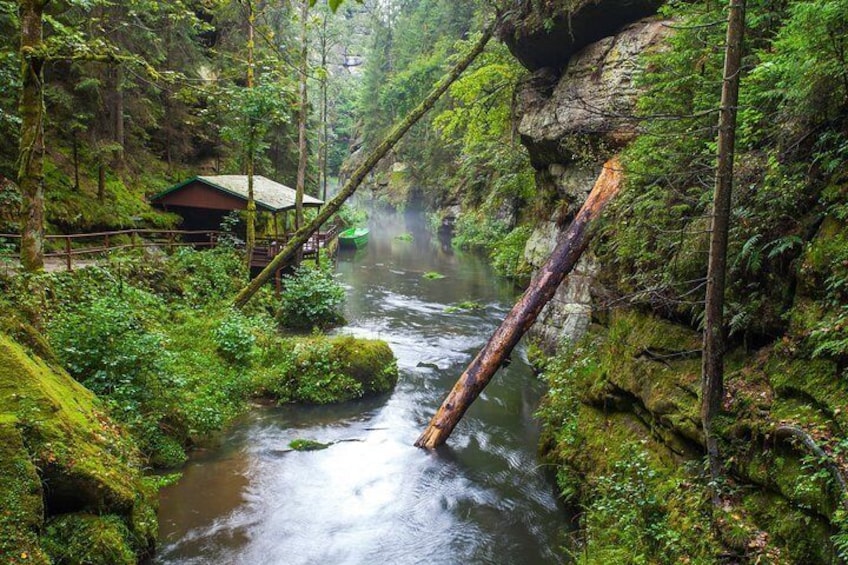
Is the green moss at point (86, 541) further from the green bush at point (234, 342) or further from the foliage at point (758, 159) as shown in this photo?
the green bush at point (234, 342)

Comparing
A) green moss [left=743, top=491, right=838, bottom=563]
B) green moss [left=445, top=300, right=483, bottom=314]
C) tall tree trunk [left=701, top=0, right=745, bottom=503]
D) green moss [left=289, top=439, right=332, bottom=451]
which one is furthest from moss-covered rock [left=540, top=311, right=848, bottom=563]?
green moss [left=445, top=300, right=483, bottom=314]

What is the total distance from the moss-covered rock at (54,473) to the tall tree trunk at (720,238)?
21.9 ft

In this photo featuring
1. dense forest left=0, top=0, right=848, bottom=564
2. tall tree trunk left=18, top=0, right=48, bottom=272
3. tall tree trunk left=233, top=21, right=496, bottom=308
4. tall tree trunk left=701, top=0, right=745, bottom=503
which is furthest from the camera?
tall tree trunk left=233, top=21, right=496, bottom=308

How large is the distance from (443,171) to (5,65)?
43.6 m

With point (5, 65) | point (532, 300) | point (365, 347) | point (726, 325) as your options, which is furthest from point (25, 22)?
point (726, 325)

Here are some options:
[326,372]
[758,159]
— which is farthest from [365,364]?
[758,159]

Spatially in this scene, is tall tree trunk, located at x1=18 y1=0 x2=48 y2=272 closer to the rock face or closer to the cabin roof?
the rock face

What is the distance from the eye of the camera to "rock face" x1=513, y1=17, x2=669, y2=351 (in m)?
12.5

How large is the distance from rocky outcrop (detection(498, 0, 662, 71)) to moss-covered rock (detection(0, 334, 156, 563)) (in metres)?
13.9

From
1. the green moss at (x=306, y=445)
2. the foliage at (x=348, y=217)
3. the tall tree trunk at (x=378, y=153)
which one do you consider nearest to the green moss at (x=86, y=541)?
the green moss at (x=306, y=445)

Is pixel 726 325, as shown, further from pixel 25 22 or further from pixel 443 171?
pixel 443 171

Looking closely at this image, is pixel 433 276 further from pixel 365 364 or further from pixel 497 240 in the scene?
pixel 365 364

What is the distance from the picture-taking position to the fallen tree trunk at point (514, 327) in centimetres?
1032

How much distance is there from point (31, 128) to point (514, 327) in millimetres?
9434
